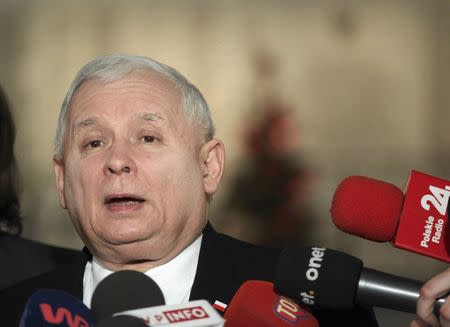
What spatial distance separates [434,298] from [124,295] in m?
0.50

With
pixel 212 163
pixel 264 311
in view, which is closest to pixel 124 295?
pixel 264 311

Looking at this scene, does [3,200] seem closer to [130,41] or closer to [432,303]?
[432,303]

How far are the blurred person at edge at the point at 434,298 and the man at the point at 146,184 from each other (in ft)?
1.60

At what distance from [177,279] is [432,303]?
695 millimetres

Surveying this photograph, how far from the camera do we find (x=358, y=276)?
129cm

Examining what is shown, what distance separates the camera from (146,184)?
1646 mm

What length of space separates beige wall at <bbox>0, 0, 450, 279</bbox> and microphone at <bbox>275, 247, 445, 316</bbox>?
179 inches

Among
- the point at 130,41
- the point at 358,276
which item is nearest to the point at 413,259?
the point at 130,41

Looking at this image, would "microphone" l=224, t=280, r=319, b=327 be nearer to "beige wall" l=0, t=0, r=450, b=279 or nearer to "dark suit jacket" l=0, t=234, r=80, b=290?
"dark suit jacket" l=0, t=234, r=80, b=290

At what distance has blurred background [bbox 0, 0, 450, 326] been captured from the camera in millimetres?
5930

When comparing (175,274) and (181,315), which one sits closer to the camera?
(181,315)

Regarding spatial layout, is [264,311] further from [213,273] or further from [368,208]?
[213,273]

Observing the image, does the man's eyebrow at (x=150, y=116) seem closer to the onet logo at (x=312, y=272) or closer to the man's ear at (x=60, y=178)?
the man's ear at (x=60, y=178)

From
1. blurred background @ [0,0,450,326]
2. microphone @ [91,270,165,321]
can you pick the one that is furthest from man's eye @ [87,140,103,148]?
blurred background @ [0,0,450,326]
